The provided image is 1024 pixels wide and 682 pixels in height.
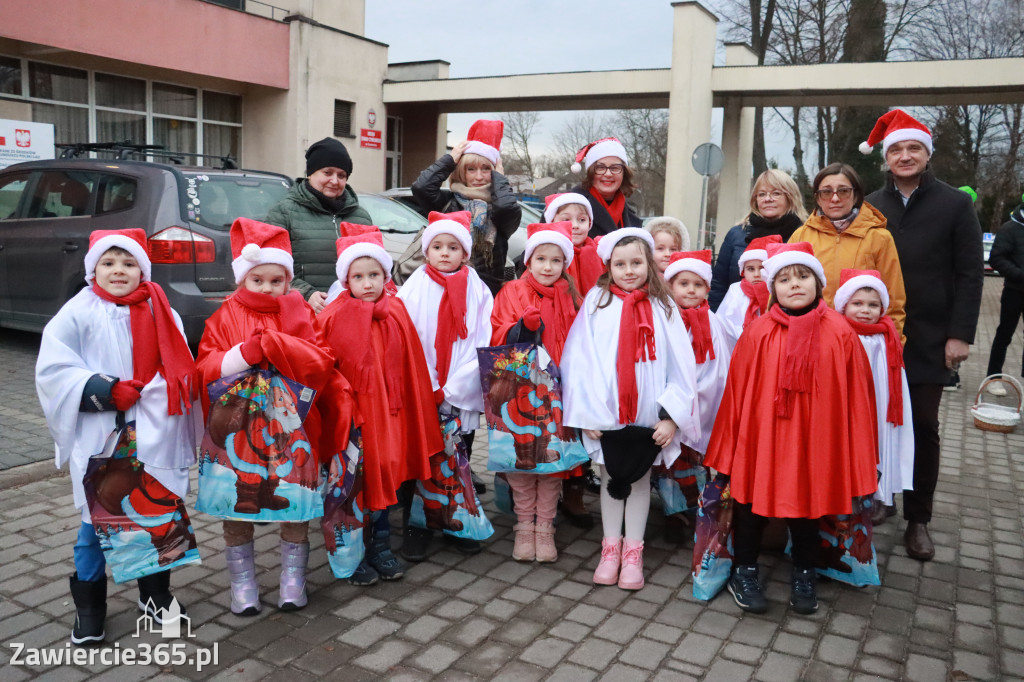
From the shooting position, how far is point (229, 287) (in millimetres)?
7223

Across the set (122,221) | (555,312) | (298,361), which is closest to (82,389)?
(298,361)

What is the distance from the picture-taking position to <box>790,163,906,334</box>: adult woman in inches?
169

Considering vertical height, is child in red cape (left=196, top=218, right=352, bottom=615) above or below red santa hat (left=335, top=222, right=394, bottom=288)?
below

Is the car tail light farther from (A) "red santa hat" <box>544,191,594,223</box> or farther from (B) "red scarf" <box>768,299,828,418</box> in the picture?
(B) "red scarf" <box>768,299,828,418</box>

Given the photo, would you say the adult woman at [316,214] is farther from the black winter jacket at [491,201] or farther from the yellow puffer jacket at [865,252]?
the yellow puffer jacket at [865,252]

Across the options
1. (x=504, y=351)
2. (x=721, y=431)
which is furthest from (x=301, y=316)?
(x=721, y=431)

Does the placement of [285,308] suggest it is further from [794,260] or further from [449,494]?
[794,260]

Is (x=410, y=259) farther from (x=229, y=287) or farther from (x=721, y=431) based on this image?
(x=229, y=287)

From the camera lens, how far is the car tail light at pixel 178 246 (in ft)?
22.9

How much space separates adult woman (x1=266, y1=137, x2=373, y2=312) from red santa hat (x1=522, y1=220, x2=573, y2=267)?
1.03m

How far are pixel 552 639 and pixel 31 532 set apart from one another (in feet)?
9.40

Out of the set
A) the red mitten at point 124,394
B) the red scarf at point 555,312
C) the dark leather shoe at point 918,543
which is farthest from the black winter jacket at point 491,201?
the dark leather shoe at point 918,543

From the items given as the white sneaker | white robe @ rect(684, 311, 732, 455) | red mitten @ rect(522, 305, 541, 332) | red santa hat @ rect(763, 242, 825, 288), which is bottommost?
the white sneaker

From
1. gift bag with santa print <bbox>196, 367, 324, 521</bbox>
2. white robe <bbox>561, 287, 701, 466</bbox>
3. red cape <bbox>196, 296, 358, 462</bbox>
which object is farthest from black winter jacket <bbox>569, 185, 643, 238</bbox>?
gift bag with santa print <bbox>196, 367, 324, 521</bbox>
